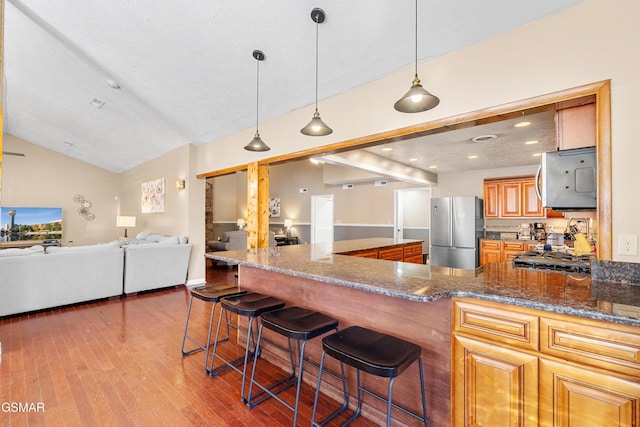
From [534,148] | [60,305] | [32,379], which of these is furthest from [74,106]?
[534,148]

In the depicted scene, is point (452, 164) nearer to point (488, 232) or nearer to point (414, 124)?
point (488, 232)

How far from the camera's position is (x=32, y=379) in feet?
7.58

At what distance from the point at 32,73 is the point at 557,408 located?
6.70 metres

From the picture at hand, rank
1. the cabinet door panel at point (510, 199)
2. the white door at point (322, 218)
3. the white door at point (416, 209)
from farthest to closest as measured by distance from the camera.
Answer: the white door at point (322, 218) → the white door at point (416, 209) → the cabinet door panel at point (510, 199)

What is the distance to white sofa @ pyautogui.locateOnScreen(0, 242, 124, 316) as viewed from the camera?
367 cm

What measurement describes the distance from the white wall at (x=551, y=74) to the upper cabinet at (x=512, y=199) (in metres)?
4.35

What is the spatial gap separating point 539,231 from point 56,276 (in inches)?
313

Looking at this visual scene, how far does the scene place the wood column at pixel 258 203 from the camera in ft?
14.4

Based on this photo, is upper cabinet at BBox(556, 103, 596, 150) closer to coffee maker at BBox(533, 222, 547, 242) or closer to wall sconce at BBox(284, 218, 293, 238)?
coffee maker at BBox(533, 222, 547, 242)

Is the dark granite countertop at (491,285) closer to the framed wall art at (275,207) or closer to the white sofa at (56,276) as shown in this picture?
the white sofa at (56,276)

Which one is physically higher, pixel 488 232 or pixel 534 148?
pixel 534 148

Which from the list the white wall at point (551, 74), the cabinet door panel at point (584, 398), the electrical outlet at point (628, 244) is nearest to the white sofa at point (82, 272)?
the white wall at point (551, 74)

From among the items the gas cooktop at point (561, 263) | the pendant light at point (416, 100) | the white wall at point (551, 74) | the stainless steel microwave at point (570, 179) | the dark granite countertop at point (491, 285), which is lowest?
the dark granite countertop at point (491, 285)

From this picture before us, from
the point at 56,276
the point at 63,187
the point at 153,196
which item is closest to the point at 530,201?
the point at 56,276
